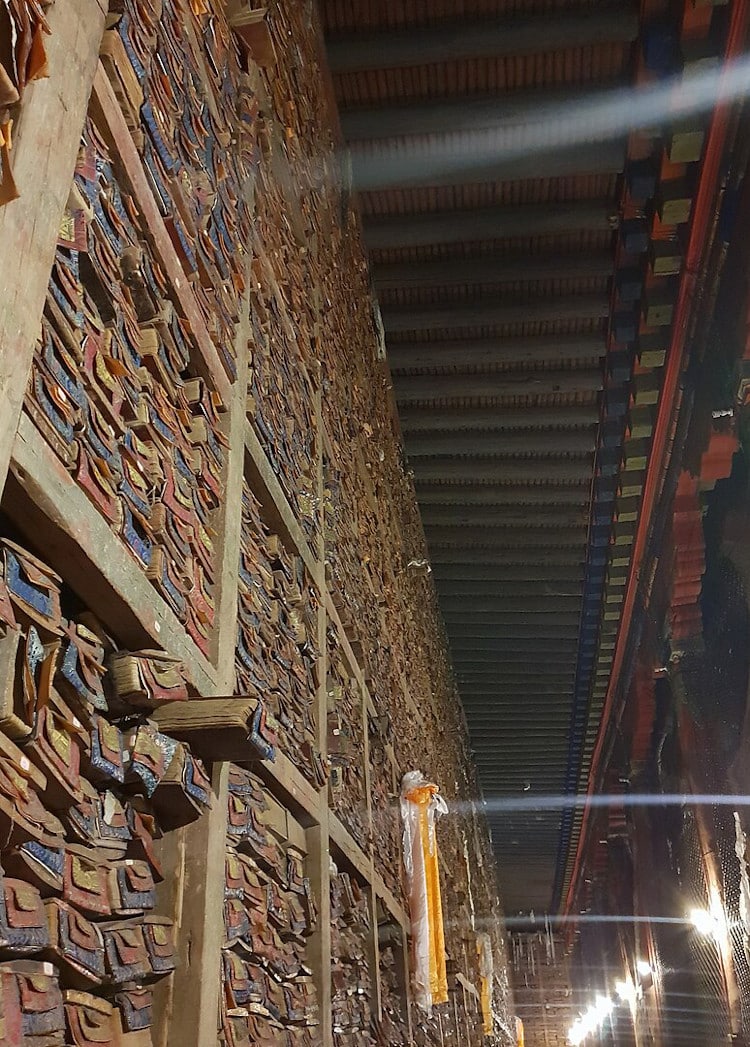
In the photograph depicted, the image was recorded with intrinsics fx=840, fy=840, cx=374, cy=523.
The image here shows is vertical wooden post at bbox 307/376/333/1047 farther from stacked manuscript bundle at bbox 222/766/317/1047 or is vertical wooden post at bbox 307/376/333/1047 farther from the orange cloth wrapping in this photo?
the orange cloth wrapping

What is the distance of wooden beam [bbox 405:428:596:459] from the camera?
25.3ft

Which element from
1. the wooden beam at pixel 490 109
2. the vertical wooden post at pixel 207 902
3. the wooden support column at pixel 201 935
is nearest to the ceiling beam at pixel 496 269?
the wooden beam at pixel 490 109

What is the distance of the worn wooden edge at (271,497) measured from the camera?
2465 millimetres

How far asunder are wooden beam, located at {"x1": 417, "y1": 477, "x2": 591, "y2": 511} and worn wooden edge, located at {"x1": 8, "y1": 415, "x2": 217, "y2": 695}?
688 cm

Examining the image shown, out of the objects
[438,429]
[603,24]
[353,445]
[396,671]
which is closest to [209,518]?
[353,445]

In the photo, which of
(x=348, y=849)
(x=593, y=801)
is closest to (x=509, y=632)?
(x=593, y=801)

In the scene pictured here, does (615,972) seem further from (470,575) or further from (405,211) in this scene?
(405,211)

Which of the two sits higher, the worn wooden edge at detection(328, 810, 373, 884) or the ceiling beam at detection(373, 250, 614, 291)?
the ceiling beam at detection(373, 250, 614, 291)

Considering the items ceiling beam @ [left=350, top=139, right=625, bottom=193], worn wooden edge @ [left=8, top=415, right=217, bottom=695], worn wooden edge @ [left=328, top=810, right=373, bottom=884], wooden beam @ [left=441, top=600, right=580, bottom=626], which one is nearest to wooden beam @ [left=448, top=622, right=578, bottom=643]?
wooden beam @ [left=441, top=600, right=580, bottom=626]

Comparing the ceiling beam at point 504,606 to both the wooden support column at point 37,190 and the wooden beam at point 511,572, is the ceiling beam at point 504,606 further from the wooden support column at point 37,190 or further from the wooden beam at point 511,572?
the wooden support column at point 37,190

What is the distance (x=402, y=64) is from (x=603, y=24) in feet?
3.63

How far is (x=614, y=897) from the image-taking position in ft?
50.7

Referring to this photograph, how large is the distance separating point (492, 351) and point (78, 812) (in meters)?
5.94

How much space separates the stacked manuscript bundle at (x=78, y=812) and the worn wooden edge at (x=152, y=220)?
0.84 metres
